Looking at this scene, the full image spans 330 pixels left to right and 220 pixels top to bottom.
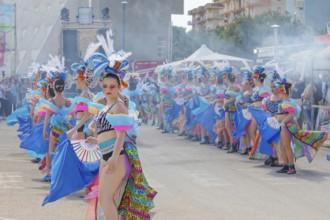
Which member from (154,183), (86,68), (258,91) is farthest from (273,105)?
(86,68)

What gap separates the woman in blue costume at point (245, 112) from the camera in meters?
16.7

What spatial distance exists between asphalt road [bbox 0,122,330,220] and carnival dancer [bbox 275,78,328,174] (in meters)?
0.33

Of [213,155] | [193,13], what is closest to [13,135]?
[213,155]

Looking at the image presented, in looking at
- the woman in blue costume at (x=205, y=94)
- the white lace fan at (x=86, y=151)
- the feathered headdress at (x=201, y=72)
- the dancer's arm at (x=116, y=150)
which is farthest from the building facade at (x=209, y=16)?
the dancer's arm at (x=116, y=150)

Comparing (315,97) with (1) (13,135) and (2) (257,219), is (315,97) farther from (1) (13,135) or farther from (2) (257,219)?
(2) (257,219)

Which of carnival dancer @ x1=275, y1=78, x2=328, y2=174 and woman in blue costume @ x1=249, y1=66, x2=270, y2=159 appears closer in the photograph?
carnival dancer @ x1=275, y1=78, x2=328, y2=174

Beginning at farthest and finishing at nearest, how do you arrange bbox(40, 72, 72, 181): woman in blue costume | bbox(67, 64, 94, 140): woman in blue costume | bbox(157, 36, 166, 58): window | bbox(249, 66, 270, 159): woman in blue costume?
bbox(157, 36, 166, 58): window → bbox(249, 66, 270, 159): woman in blue costume → bbox(40, 72, 72, 181): woman in blue costume → bbox(67, 64, 94, 140): woman in blue costume

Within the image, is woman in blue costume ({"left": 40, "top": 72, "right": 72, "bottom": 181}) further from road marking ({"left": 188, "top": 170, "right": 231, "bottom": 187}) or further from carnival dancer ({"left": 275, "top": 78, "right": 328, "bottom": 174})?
carnival dancer ({"left": 275, "top": 78, "right": 328, "bottom": 174})

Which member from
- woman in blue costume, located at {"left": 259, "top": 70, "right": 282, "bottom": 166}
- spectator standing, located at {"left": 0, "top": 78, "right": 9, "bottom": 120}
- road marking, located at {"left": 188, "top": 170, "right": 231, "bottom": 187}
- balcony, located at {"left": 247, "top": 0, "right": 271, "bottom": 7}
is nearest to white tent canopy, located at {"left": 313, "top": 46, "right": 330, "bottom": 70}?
woman in blue costume, located at {"left": 259, "top": 70, "right": 282, "bottom": 166}

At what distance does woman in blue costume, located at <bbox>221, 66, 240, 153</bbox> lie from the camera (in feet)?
57.6

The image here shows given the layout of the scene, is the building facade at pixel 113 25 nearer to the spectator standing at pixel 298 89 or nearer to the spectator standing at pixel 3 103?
the spectator standing at pixel 3 103

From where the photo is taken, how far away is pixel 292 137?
13828 mm

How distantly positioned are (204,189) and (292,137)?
2.65 meters

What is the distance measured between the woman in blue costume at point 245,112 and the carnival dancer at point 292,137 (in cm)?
263
